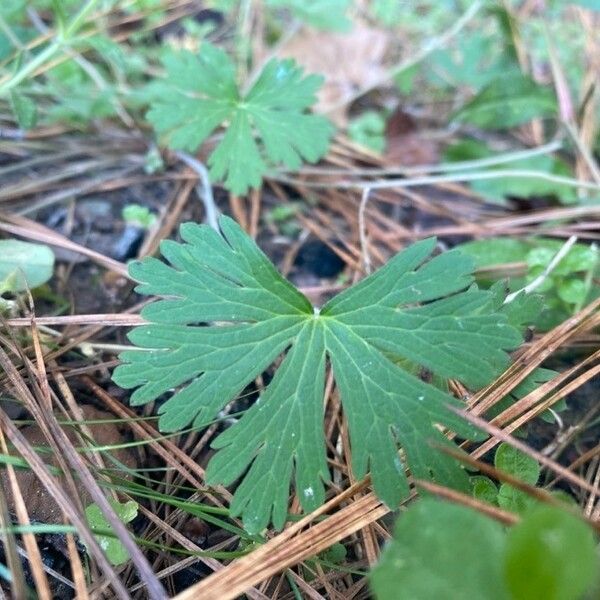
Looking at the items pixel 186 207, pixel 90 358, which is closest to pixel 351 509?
pixel 90 358

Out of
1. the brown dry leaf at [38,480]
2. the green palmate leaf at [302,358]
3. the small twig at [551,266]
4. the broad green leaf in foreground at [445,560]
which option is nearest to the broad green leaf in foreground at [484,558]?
the broad green leaf in foreground at [445,560]

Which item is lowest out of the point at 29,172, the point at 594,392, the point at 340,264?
the point at 594,392

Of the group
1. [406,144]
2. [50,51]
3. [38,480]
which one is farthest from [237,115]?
[38,480]

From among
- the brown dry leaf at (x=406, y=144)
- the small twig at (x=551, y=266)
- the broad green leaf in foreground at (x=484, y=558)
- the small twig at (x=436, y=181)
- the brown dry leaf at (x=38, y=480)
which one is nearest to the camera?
Answer: the broad green leaf in foreground at (x=484, y=558)

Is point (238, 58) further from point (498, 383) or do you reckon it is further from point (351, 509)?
point (351, 509)

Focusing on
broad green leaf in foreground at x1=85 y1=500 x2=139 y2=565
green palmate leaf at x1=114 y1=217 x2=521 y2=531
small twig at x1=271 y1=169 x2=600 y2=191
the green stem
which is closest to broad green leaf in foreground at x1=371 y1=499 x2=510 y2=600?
green palmate leaf at x1=114 y1=217 x2=521 y2=531

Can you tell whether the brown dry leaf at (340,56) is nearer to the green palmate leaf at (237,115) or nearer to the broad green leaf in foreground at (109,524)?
the green palmate leaf at (237,115)
